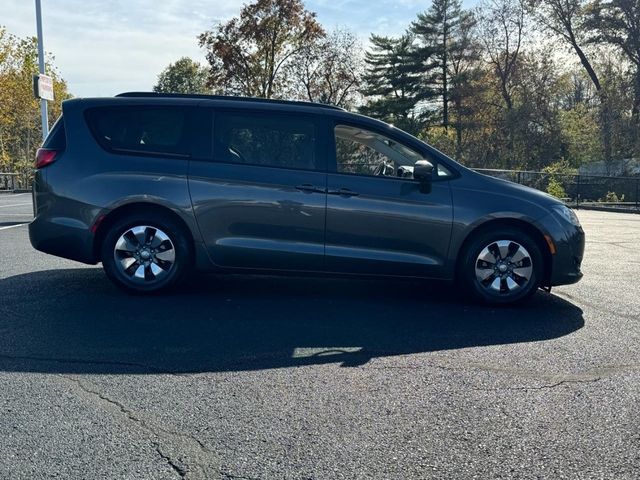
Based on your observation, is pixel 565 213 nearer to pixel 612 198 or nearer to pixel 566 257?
pixel 566 257

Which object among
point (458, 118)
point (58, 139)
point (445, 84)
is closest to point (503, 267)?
point (58, 139)

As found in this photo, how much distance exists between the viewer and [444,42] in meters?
47.0

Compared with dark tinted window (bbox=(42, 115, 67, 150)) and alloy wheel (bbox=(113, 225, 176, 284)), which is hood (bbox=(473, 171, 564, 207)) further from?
dark tinted window (bbox=(42, 115, 67, 150))

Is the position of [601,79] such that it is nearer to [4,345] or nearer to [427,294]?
[427,294]

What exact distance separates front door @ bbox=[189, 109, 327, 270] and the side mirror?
84 centimetres

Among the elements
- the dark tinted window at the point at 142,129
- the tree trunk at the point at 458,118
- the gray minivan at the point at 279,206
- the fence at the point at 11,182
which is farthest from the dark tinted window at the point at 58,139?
the tree trunk at the point at 458,118

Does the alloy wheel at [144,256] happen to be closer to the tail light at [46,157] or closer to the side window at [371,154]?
the tail light at [46,157]

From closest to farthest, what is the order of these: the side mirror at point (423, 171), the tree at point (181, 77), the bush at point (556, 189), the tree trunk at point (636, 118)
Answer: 1. the side mirror at point (423, 171)
2. the bush at point (556, 189)
3. the tree trunk at point (636, 118)
4. the tree at point (181, 77)

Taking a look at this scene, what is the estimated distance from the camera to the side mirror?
18.7 feet

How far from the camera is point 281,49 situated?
1393 inches

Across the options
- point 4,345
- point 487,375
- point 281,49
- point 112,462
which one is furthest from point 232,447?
point 281,49

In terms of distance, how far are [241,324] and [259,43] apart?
1252 inches

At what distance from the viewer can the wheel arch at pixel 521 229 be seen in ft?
19.2

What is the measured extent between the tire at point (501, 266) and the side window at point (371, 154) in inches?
37.2
